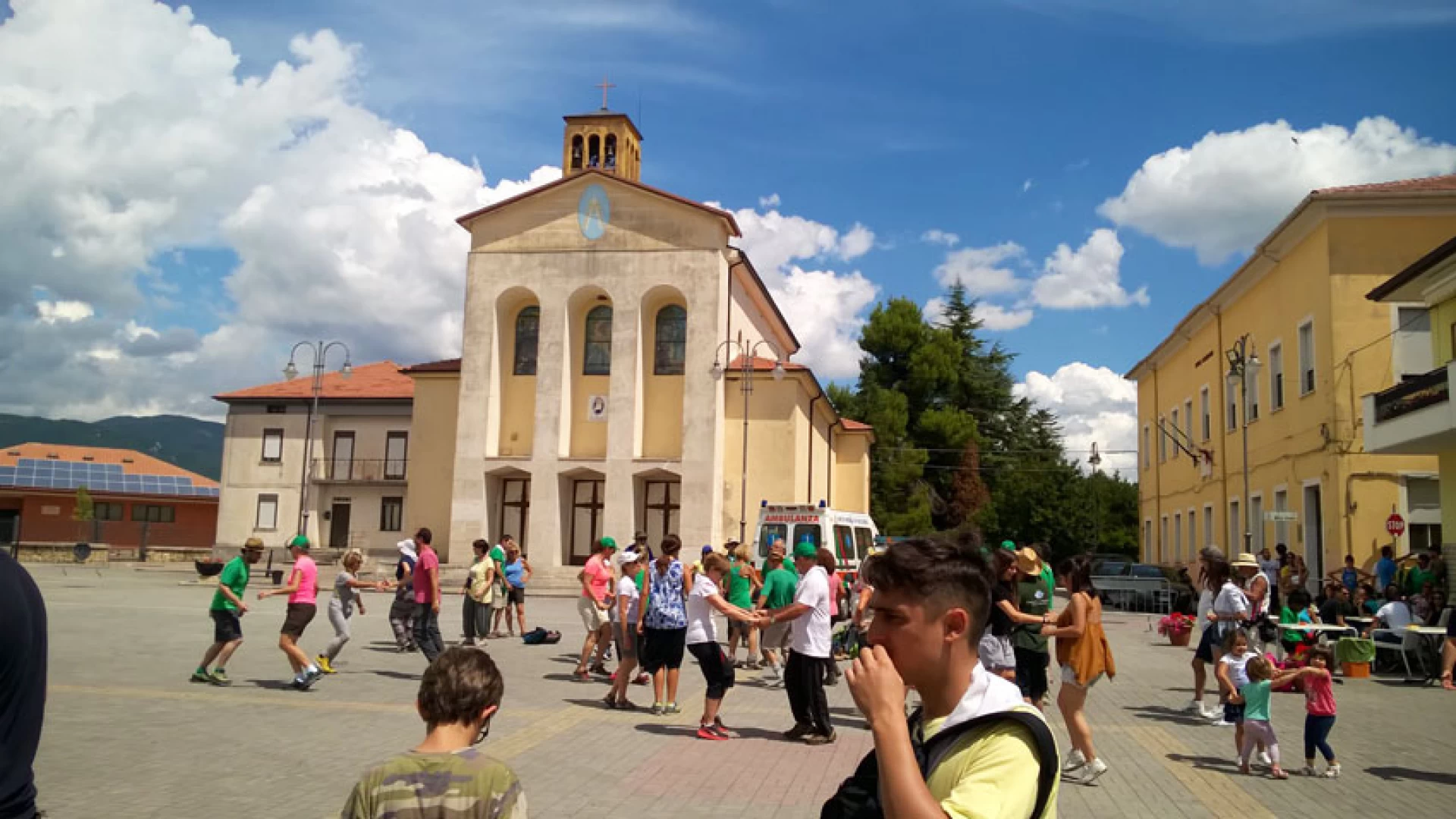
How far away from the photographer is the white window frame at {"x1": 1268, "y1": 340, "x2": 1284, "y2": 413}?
30.8m

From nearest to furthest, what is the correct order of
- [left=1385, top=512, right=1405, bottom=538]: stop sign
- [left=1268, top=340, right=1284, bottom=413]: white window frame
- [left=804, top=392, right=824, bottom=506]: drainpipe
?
1. [left=1385, top=512, right=1405, bottom=538]: stop sign
2. [left=1268, top=340, right=1284, bottom=413]: white window frame
3. [left=804, top=392, right=824, bottom=506]: drainpipe

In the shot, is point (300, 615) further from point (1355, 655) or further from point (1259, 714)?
point (1355, 655)

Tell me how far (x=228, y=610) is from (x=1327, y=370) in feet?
82.8

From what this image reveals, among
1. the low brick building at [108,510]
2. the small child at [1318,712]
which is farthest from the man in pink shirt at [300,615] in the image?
the low brick building at [108,510]

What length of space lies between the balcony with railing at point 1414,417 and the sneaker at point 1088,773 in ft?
47.7

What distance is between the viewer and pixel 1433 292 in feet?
73.3

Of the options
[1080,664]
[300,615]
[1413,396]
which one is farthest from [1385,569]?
[300,615]

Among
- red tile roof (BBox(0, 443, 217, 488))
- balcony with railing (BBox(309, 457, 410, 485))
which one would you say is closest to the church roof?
balcony with railing (BBox(309, 457, 410, 485))

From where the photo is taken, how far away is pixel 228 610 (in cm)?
1275

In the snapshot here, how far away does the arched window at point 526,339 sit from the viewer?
4472cm

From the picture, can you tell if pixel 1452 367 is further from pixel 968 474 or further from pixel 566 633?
pixel 968 474

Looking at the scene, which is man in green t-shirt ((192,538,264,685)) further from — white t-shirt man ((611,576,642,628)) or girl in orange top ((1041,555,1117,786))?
girl in orange top ((1041,555,1117,786))

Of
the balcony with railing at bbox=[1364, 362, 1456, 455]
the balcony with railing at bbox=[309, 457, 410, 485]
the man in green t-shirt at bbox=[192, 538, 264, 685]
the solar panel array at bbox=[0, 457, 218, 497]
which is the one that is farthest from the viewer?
the solar panel array at bbox=[0, 457, 218, 497]

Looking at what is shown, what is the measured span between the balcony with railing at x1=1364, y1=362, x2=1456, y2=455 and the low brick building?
55480 millimetres
